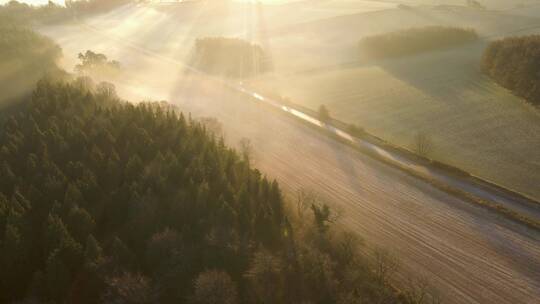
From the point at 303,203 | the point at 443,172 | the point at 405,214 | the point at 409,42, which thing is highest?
the point at 409,42

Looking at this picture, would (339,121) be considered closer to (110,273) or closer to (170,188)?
(170,188)

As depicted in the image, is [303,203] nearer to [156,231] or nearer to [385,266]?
[385,266]

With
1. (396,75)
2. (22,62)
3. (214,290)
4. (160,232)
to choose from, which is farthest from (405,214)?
(22,62)

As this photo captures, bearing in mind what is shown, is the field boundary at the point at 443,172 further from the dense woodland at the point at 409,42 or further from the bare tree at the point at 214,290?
the dense woodland at the point at 409,42

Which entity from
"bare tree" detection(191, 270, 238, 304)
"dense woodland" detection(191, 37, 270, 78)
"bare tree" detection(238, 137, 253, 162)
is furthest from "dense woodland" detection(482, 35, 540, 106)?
"bare tree" detection(191, 270, 238, 304)

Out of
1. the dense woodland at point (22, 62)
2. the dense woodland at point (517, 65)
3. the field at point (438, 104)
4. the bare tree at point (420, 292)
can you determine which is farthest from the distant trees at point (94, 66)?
the dense woodland at point (517, 65)

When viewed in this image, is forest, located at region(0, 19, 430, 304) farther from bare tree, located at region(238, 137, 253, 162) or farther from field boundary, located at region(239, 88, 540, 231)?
field boundary, located at region(239, 88, 540, 231)

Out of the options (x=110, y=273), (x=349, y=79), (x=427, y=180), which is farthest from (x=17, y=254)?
(x=349, y=79)
